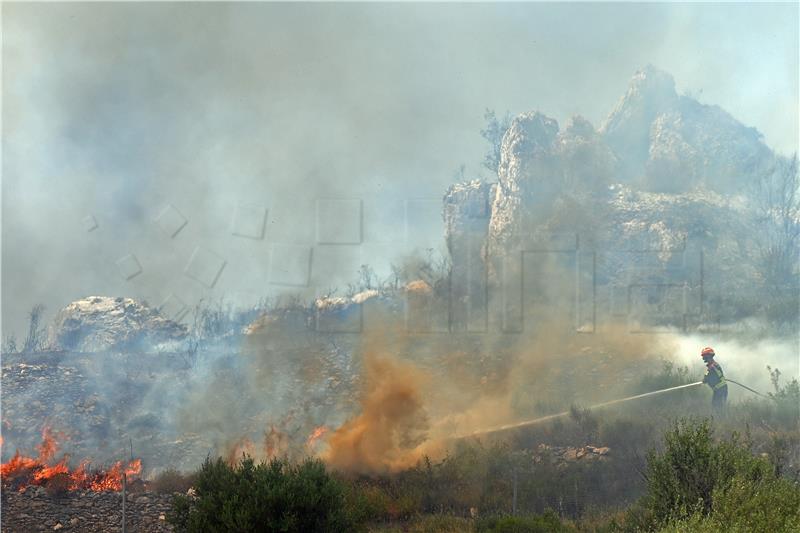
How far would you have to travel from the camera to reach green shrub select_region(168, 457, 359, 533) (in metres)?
14.5

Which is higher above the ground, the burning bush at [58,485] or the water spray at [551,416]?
the water spray at [551,416]

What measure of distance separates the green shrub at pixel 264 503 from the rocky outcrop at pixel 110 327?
27.2 metres

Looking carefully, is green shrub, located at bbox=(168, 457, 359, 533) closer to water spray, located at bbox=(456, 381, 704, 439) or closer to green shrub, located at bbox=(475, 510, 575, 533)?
green shrub, located at bbox=(475, 510, 575, 533)

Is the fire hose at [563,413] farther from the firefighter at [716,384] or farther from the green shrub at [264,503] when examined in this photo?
the green shrub at [264,503]

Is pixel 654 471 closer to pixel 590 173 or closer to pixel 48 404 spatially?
pixel 48 404

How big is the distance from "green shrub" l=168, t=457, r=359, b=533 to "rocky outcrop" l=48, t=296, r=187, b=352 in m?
27.2

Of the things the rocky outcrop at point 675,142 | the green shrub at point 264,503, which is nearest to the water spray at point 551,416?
the green shrub at point 264,503

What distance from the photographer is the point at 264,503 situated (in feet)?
48.2

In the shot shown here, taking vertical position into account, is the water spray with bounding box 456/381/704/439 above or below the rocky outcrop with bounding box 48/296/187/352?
below

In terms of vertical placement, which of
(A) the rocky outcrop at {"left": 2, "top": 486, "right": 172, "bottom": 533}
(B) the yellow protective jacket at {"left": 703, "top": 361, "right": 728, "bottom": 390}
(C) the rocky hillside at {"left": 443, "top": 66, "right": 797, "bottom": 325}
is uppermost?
(C) the rocky hillside at {"left": 443, "top": 66, "right": 797, "bottom": 325}

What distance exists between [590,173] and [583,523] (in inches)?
1445

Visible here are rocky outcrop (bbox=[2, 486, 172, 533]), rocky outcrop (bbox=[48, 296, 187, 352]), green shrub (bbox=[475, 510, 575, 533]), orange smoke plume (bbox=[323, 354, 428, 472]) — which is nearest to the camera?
green shrub (bbox=[475, 510, 575, 533])

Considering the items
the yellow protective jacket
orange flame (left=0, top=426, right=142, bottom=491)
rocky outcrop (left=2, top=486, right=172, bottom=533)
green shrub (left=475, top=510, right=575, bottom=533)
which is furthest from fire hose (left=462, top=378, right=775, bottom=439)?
orange flame (left=0, top=426, right=142, bottom=491)

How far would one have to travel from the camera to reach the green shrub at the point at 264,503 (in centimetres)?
1451
